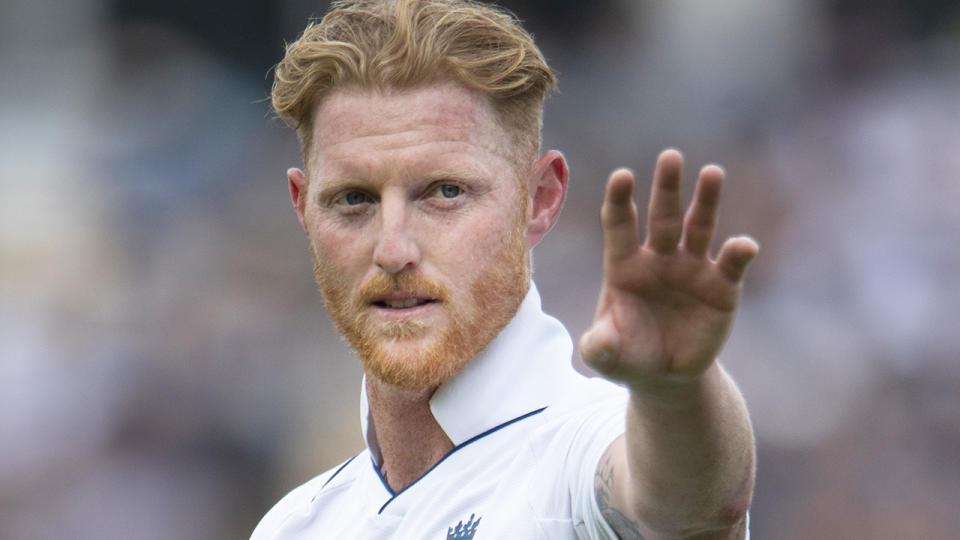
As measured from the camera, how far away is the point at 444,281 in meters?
2.76

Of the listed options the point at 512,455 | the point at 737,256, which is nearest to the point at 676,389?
the point at 737,256

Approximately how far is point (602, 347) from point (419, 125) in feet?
3.63

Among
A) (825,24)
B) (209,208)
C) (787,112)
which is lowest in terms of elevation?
(209,208)

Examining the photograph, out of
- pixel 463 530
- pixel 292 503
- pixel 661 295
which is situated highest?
pixel 661 295

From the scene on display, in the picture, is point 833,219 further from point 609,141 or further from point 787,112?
point 609,141

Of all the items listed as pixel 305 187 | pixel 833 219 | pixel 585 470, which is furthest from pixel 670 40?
pixel 585 470

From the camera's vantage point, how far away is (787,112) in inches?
307

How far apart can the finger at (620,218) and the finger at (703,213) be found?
0.08 m

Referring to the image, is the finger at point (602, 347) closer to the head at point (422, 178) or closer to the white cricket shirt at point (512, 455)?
the white cricket shirt at point (512, 455)

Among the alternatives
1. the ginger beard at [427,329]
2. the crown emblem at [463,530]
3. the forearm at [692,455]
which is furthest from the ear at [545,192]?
the forearm at [692,455]

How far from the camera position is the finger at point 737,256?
1799 millimetres

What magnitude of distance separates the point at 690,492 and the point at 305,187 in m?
1.49

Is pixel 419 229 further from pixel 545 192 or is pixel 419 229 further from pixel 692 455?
pixel 692 455

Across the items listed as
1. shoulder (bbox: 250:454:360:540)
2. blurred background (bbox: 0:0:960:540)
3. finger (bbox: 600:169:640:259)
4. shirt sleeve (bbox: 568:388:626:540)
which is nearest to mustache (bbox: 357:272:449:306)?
shirt sleeve (bbox: 568:388:626:540)
